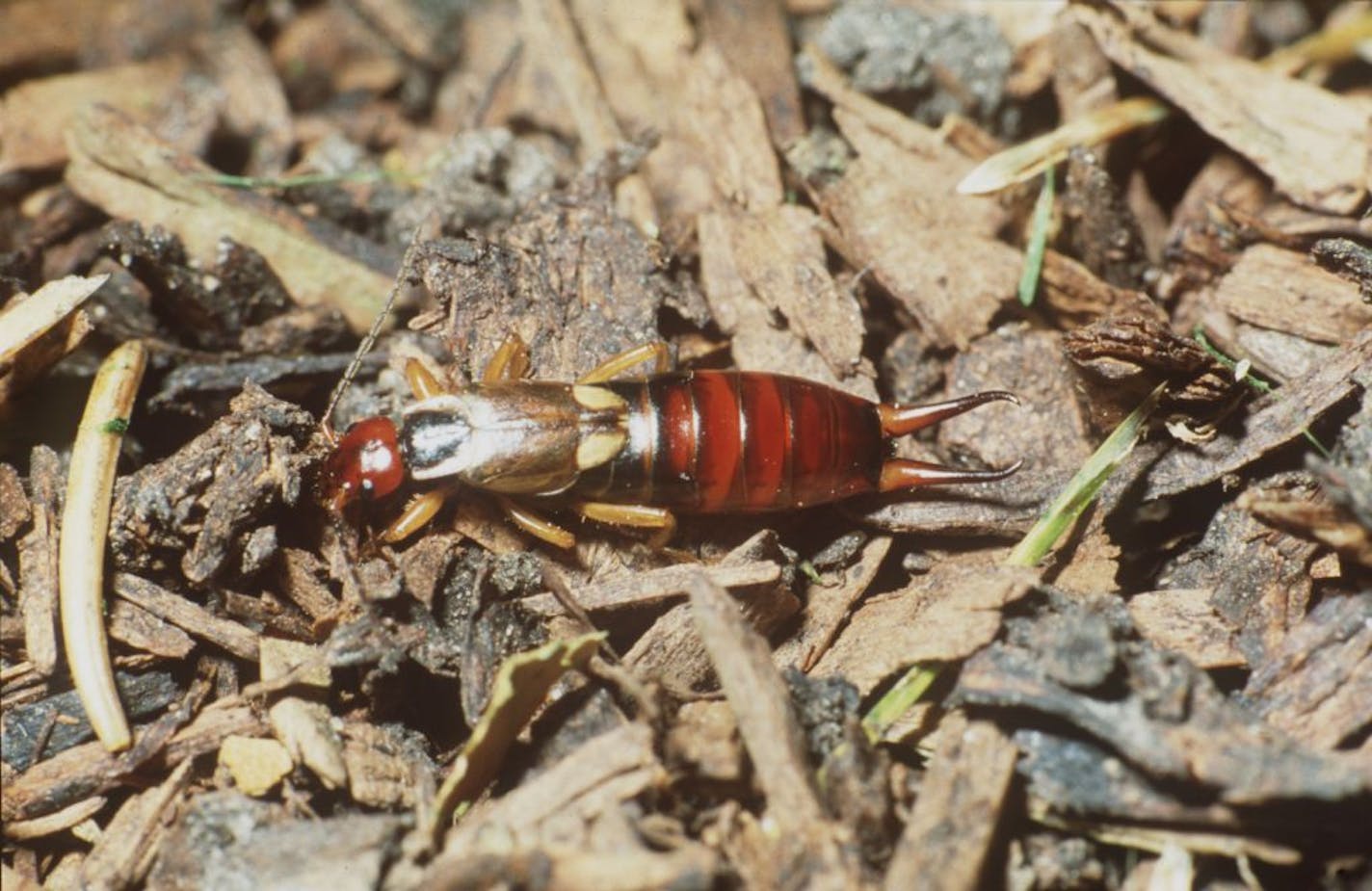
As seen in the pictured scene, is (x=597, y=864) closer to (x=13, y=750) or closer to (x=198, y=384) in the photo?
(x=13, y=750)

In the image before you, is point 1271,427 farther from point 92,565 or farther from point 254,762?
point 92,565

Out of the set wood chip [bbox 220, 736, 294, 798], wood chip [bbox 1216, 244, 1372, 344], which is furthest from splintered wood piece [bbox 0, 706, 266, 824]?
wood chip [bbox 1216, 244, 1372, 344]

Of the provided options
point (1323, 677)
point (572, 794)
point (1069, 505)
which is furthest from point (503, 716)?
point (1323, 677)

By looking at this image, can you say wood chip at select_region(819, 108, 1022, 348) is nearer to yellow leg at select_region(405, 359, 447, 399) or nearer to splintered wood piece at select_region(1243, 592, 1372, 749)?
splintered wood piece at select_region(1243, 592, 1372, 749)

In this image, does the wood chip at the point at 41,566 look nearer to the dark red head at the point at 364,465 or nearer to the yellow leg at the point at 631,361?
the dark red head at the point at 364,465

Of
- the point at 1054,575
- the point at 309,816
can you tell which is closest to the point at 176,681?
the point at 309,816

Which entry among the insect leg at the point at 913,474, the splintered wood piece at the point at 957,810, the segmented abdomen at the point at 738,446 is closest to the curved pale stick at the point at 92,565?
the segmented abdomen at the point at 738,446
